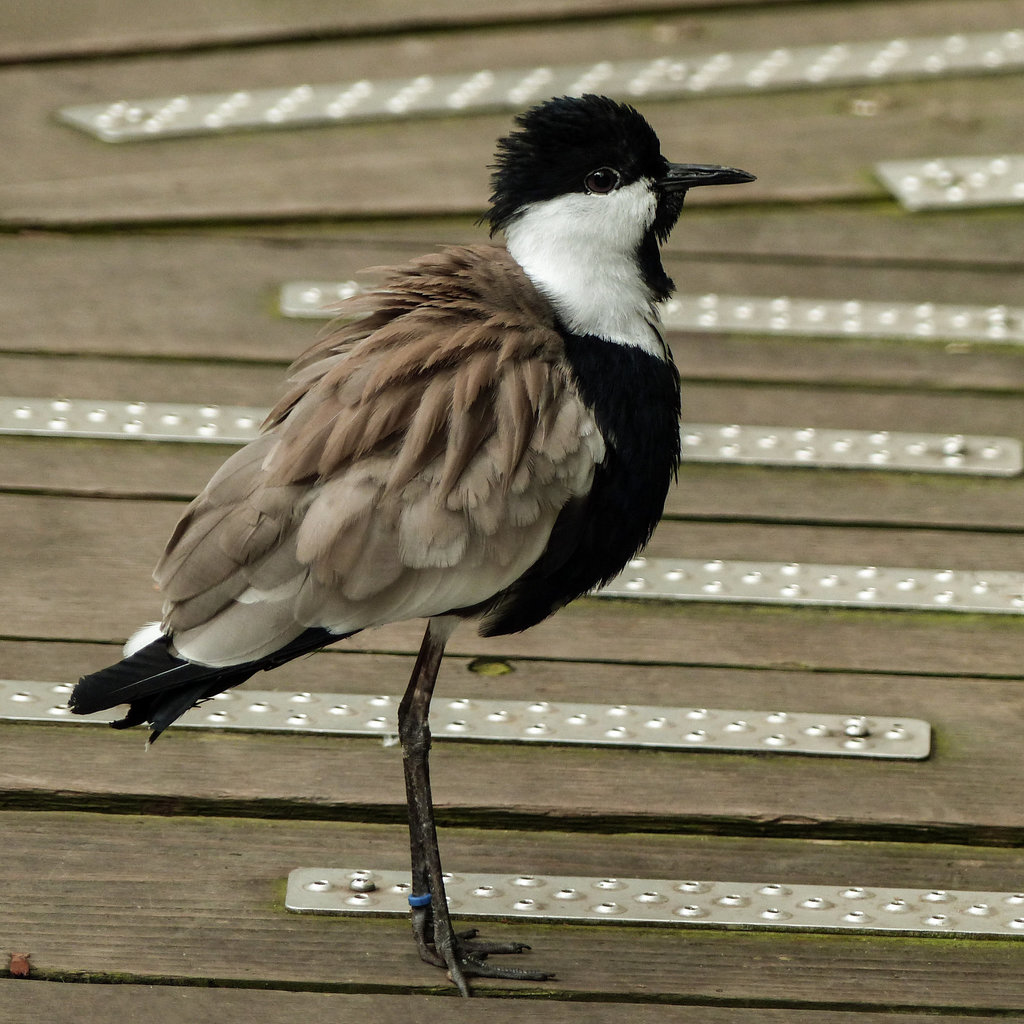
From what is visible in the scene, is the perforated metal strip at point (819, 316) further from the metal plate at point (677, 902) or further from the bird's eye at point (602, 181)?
the metal plate at point (677, 902)

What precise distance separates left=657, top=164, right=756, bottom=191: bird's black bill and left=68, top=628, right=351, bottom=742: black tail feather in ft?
3.59

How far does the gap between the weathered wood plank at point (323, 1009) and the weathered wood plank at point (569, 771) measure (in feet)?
1.28

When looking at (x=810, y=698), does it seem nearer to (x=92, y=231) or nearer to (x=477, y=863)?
(x=477, y=863)

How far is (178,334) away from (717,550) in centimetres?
145

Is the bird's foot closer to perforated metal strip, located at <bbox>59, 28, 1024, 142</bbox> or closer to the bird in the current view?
the bird

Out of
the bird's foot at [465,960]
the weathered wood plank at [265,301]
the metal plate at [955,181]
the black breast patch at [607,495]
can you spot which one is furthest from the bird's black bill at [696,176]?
the metal plate at [955,181]

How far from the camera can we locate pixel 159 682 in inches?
94.3

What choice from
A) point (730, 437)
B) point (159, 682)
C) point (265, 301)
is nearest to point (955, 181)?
point (730, 437)

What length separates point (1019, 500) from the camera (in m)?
3.46

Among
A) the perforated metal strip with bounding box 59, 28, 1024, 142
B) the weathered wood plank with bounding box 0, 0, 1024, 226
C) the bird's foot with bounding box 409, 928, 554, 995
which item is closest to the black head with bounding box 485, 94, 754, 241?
the bird's foot with bounding box 409, 928, 554, 995

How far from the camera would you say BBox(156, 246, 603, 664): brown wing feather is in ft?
8.06

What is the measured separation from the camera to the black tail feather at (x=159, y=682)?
7.80 ft

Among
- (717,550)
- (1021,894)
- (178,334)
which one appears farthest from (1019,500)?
(178,334)

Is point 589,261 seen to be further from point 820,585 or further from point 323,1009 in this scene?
point 323,1009
